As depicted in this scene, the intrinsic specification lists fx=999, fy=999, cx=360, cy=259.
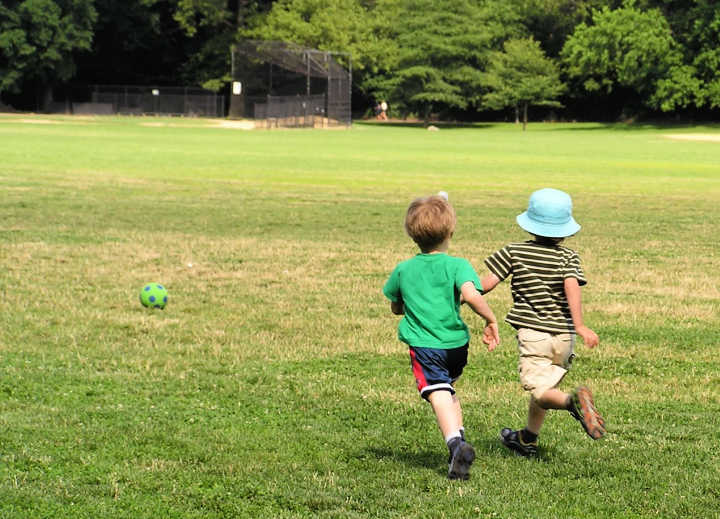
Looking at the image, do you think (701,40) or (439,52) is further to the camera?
(439,52)

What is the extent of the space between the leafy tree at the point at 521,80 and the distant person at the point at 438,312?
69953mm

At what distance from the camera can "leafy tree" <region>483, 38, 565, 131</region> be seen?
74.4 m

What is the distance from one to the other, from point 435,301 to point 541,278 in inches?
22.8

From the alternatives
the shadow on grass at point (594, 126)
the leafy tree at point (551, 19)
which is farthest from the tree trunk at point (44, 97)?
the leafy tree at point (551, 19)

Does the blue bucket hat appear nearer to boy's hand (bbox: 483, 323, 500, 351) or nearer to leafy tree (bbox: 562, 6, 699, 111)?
boy's hand (bbox: 483, 323, 500, 351)

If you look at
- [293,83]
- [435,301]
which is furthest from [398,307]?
[293,83]

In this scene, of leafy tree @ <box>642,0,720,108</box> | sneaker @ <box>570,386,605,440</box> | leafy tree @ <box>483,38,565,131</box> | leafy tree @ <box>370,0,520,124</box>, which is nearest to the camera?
sneaker @ <box>570,386,605,440</box>

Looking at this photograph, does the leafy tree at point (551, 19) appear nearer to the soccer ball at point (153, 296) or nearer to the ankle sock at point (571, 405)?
the soccer ball at point (153, 296)

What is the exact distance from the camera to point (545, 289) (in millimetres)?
5059

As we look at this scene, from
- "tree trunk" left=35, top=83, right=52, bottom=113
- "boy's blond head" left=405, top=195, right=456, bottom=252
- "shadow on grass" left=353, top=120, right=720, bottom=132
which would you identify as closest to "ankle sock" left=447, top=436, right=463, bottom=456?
"boy's blond head" left=405, top=195, right=456, bottom=252

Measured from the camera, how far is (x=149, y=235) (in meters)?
13.9

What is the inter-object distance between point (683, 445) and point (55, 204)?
548 inches

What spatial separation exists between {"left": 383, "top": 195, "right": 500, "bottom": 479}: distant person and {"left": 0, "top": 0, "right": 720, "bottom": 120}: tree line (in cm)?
6738

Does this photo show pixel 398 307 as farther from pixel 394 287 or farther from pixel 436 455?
pixel 436 455
